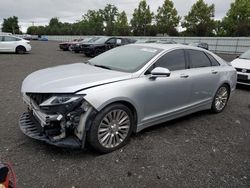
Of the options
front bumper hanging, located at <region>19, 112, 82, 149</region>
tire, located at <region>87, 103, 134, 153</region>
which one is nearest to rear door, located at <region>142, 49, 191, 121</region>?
tire, located at <region>87, 103, 134, 153</region>

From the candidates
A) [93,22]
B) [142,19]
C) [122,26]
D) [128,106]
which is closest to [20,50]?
[128,106]

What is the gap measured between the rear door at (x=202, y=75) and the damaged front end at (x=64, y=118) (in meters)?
2.32

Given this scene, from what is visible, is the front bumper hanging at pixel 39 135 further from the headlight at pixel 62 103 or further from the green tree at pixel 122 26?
the green tree at pixel 122 26

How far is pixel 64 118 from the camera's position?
3.05 m

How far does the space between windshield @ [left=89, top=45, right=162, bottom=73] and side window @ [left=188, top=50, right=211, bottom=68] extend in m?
0.85

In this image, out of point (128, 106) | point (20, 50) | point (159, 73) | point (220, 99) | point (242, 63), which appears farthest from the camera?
point (20, 50)

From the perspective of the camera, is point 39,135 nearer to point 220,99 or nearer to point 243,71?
point 220,99

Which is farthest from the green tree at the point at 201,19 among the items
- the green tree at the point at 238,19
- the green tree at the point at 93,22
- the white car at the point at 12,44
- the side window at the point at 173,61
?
the side window at the point at 173,61

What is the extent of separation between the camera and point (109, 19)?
8338cm

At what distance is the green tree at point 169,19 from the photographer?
156 ft

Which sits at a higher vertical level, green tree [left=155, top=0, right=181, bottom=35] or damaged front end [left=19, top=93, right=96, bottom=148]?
green tree [left=155, top=0, right=181, bottom=35]

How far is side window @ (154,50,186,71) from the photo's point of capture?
4106 mm

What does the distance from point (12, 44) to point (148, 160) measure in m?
Answer: 17.6

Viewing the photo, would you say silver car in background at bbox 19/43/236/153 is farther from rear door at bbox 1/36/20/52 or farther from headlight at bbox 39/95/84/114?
rear door at bbox 1/36/20/52
